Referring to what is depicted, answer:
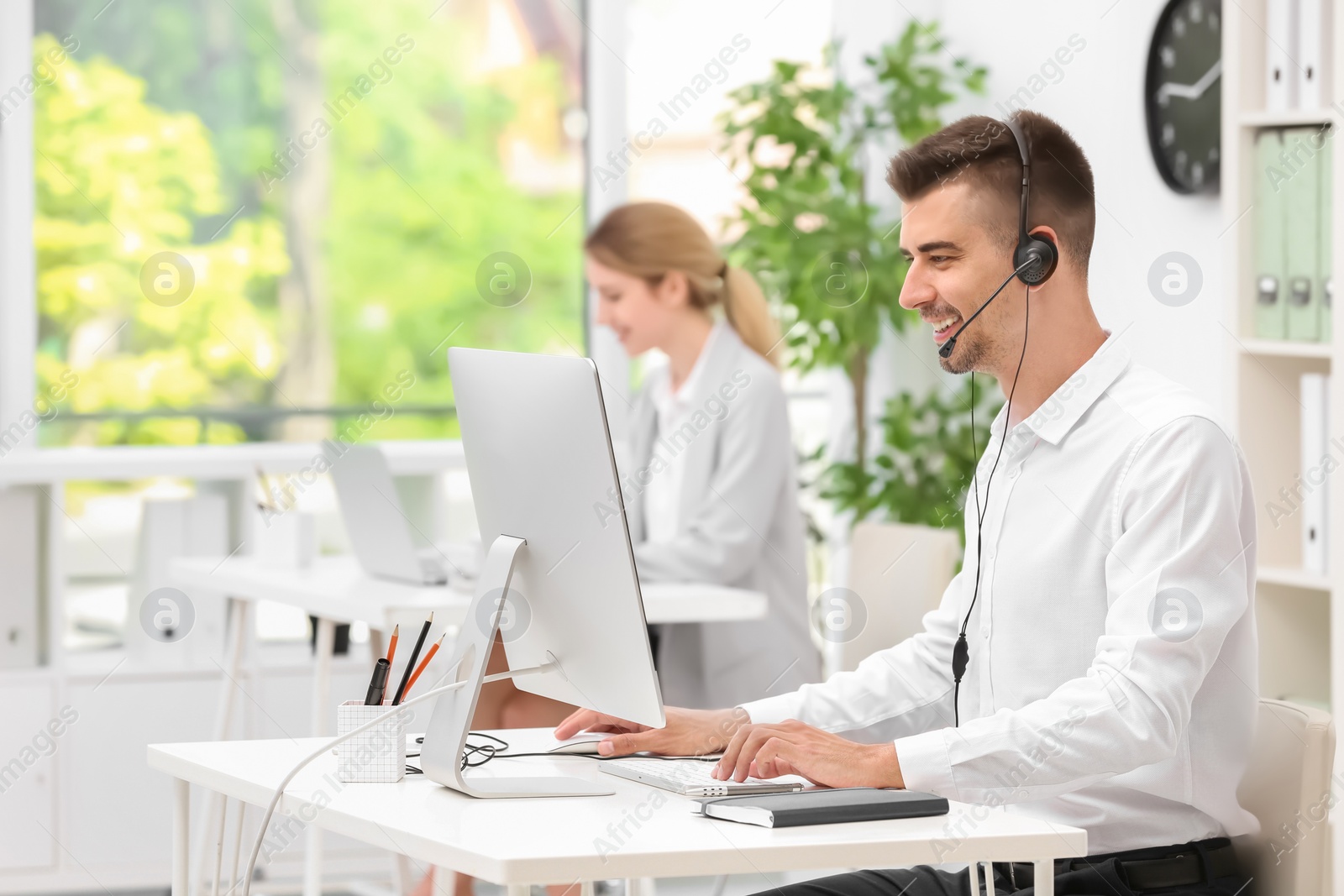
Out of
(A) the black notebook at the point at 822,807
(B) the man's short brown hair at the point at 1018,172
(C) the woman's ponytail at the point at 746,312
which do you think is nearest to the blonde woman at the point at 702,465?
(C) the woman's ponytail at the point at 746,312

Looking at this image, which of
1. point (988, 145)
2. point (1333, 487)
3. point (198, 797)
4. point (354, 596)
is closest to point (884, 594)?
point (1333, 487)

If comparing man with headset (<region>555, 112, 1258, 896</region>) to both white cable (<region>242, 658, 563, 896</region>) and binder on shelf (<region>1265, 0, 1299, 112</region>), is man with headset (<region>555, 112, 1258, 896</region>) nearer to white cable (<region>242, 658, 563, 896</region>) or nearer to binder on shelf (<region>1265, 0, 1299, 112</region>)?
white cable (<region>242, 658, 563, 896</region>)

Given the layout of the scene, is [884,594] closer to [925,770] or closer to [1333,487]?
[1333,487]

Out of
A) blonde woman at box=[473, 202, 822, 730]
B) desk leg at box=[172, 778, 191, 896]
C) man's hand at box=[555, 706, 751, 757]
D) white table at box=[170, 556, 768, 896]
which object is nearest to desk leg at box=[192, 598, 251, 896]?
white table at box=[170, 556, 768, 896]

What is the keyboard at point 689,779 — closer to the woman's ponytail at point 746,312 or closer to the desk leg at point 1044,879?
the desk leg at point 1044,879

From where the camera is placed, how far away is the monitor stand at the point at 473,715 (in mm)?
1383

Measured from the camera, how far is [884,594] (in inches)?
104

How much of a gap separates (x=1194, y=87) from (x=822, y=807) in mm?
2187

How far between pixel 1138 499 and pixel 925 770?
0.34 m

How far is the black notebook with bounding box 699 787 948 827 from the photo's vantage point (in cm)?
126

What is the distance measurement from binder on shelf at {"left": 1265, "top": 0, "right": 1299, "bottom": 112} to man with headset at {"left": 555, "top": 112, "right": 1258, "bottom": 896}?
3.55 ft

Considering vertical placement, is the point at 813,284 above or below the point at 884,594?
above

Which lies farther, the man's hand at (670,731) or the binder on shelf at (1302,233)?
the binder on shelf at (1302,233)

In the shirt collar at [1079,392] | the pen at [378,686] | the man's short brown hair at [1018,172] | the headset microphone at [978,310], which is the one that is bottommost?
the pen at [378,686]
